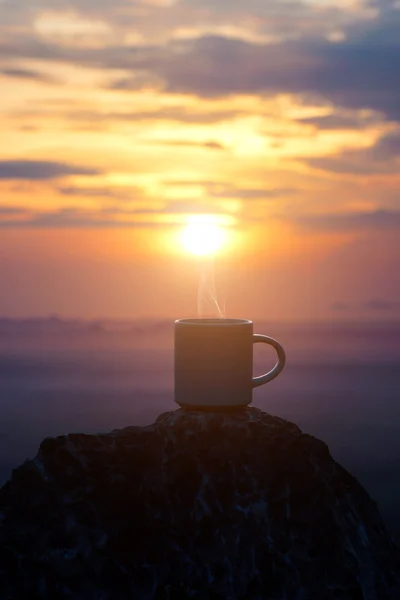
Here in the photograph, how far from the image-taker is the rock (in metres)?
5.56

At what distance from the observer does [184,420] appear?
613 centimetres

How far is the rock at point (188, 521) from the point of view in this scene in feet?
18.2

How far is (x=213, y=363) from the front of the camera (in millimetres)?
6078

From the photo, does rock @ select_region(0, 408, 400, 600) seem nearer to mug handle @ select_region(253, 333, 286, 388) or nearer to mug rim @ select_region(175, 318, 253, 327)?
mug handle @ select_region(253, 333, 286, 388)

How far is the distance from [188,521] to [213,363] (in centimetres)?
105

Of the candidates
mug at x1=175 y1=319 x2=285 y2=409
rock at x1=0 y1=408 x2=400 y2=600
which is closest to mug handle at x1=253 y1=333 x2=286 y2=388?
mug at x1=175 y1=319 x2=285 y2=409

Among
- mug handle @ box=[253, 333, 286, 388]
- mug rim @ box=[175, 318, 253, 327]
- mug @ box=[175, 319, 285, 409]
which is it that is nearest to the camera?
mug @ box=[175, 319, 285, 409]

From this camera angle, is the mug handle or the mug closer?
the mug

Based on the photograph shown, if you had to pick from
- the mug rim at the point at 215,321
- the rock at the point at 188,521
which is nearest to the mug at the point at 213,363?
the mug rim at the point at 215,321

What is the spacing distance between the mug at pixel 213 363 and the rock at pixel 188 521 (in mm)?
141

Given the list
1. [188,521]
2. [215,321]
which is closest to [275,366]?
[215,321]

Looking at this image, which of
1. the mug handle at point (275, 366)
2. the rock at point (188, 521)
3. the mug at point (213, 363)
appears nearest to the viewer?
the rock at point (188, 521)

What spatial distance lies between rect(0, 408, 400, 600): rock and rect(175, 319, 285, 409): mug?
0.14 m

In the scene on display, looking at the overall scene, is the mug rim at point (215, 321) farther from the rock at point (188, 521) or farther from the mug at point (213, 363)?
the rock at point (188, 521)
